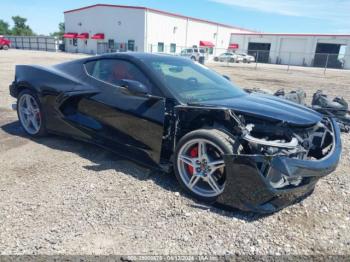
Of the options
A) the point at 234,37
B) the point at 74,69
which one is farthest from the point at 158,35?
the point at 74,69

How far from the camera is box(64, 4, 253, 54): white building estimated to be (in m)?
42.1

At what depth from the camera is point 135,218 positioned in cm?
290

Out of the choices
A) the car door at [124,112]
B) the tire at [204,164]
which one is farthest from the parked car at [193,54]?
the tire at [204,164]

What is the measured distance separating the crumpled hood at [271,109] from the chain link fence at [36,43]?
54.4 metres

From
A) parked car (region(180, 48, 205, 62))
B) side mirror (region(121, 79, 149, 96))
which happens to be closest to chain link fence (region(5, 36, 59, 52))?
parked car (region(180, 48, 205, 62))

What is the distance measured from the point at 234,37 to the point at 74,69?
58.3 m

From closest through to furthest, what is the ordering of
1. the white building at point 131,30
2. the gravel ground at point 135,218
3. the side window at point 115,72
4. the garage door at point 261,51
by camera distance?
the gravel ground at point 135,218
the side window at point 115,72
the white building at point 131,30
the garage door at point 261,51

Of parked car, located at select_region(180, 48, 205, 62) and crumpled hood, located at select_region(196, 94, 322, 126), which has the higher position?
crumpled hood, located at select_region(196, 94, 322, 126)

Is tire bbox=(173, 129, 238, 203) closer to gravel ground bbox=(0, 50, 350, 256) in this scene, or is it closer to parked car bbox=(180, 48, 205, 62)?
gravel ground bbox=(0, 50, 350, 256)

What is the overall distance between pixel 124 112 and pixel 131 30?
41739 mm

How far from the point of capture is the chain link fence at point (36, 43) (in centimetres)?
5194

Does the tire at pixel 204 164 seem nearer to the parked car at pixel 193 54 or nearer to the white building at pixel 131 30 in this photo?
the parked car at pixel 193 54

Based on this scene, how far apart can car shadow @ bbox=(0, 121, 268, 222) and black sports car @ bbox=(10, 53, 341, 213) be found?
13 cm

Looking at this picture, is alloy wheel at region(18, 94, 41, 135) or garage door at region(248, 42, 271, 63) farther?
garage door at region(248, 42, 271, 63)
